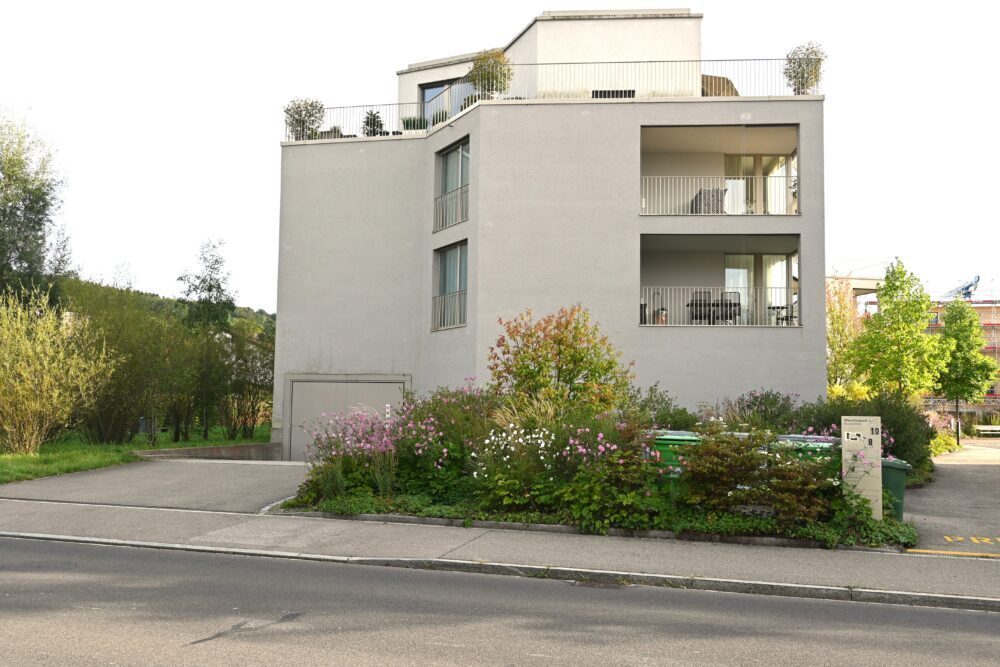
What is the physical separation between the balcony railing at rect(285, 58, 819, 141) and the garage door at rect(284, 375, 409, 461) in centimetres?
747

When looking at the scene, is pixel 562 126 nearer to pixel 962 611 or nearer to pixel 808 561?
pixel 808 561

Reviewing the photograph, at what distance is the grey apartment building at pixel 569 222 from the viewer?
21438 mm

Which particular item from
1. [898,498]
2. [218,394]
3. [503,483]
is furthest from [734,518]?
[218,394]

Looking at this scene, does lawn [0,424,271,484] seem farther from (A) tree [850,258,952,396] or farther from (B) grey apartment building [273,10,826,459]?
(A) tree [850,258,952,396]

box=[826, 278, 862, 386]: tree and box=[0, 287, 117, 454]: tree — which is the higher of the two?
box=[826, 278, 862, 386]: tree

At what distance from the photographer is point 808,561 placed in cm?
972

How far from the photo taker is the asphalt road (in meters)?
5.93

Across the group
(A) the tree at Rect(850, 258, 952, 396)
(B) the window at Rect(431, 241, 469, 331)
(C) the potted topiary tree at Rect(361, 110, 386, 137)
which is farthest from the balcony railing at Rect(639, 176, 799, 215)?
(A) the tree at Rect(850, 258, 952, 396)

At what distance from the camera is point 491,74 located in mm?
23391

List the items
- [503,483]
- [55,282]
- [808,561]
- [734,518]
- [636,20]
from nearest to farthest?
[808,561], [734,518], [503,483], [636,20], [55,282]

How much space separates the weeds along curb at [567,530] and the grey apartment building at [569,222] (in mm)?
9474

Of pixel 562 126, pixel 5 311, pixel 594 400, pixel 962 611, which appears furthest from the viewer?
pixel 562 126

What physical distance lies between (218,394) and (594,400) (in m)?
19.8

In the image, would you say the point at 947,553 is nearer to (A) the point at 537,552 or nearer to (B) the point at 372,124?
(A) the point at 537,552
